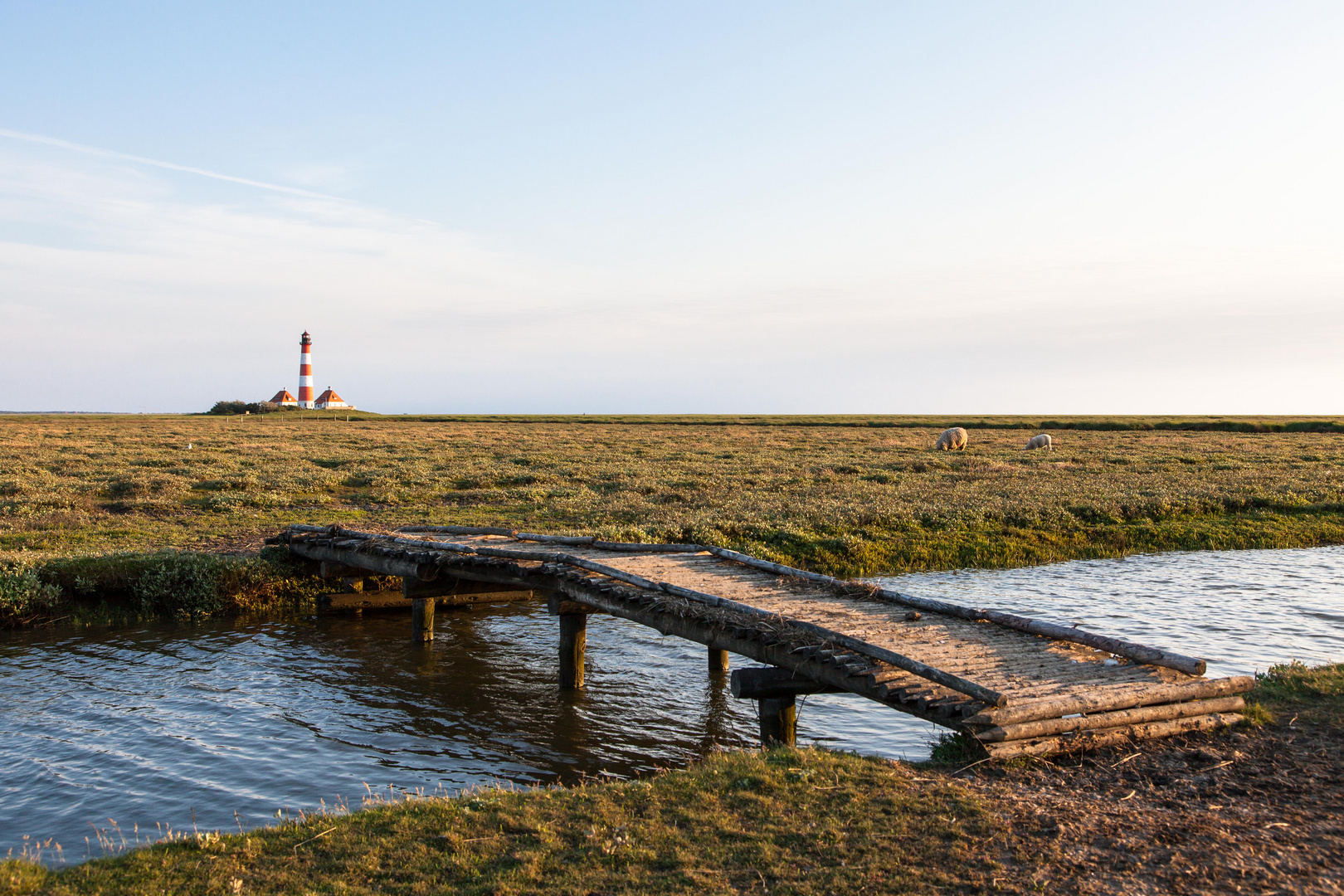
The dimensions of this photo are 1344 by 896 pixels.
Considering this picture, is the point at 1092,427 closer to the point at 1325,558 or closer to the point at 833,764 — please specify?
the point at 1325,558

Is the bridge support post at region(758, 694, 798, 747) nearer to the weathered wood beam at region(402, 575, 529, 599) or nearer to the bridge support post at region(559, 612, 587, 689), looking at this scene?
the bridge support post at region(559, 612, 587, 689)

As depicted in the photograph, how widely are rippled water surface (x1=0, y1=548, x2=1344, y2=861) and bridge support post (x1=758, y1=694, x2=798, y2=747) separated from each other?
0.76m

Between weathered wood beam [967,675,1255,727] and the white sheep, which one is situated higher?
the white sheep

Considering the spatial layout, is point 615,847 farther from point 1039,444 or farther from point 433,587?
point 1039,444

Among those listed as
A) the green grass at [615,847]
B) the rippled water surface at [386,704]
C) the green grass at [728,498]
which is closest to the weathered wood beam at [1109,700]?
the green grass at [615,847]

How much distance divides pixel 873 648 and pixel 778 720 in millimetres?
1563

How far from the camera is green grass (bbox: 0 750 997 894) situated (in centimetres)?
592

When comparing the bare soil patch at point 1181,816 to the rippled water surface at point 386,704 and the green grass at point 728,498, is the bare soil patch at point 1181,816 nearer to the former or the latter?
the rippled water surface at point 386,704

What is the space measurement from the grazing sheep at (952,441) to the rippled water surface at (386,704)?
114 feet

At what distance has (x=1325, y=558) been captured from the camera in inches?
893

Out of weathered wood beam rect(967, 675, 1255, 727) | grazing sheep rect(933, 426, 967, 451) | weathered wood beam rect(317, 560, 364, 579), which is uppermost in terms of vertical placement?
grazing sheep rect(933, 426, 967, 451)

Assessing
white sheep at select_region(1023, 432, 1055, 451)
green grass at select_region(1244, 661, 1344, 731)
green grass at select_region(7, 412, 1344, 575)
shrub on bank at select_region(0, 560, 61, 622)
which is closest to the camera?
green grass at select_region(1244, 661, 1344, 731)

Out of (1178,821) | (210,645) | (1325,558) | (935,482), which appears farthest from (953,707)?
(935,482)

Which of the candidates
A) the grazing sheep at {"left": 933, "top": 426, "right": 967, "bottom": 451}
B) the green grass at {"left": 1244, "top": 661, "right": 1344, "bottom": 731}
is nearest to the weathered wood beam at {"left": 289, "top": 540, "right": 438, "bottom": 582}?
the green grass at {"left": 1244, "top": 661, "right": 1344, "bottom": 731}
